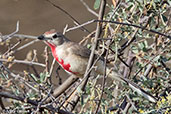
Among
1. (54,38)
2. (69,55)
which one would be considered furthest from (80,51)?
(54,38)

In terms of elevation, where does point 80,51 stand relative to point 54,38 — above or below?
below

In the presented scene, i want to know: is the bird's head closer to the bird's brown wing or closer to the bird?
the bird

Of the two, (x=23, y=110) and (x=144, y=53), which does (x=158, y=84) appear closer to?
(x=144, y=53)

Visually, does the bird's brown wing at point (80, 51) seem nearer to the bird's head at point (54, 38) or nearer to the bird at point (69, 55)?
the bird at point (69, 55)

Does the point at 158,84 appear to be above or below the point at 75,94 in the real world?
below

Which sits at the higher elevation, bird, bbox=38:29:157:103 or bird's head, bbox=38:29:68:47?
bird's head, bbox=38:29:68:47

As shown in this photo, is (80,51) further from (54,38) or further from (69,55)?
(54,38)

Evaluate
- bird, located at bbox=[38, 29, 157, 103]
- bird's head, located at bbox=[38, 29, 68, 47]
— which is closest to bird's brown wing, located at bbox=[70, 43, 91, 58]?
bird, located at bbox=[38, 29, 157, 103]

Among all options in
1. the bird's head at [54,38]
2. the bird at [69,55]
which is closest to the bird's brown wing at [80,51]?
the bird at [69,55]

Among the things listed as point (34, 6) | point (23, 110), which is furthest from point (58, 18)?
point (23, 110)

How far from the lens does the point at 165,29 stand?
247cm

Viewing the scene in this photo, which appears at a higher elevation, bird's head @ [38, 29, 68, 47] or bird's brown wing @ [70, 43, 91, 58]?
bird's head @ [38, 29, 68, 47]

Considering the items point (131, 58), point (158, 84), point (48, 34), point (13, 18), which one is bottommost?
point (158, 84)

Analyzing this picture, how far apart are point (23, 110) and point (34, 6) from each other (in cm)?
507
